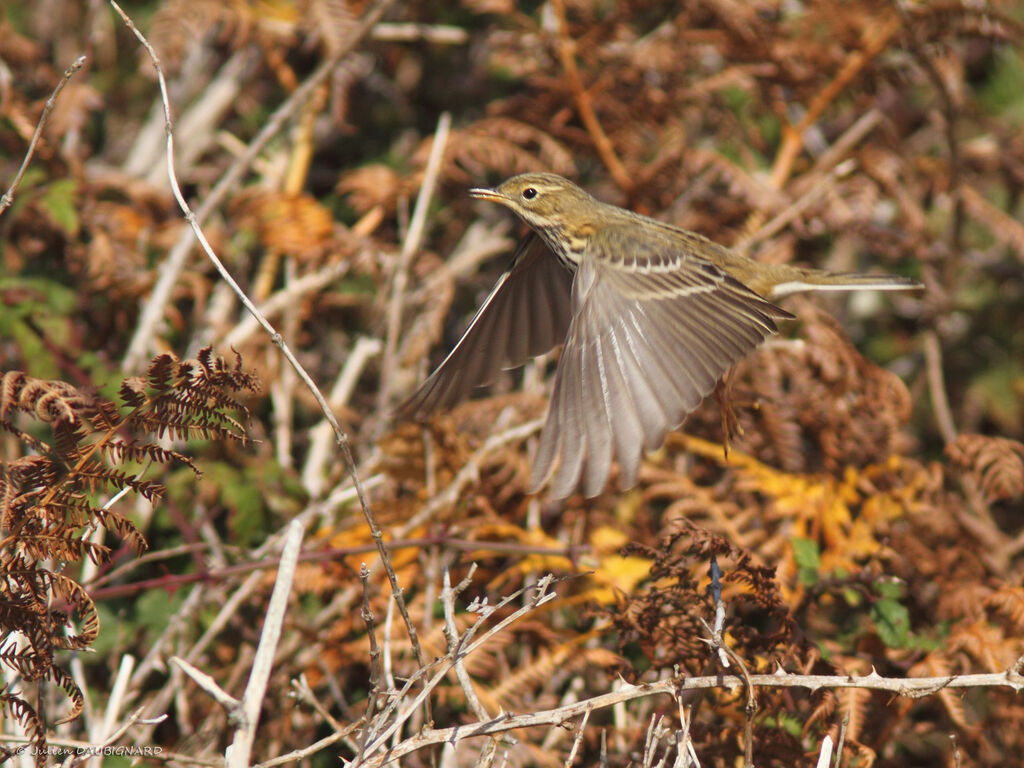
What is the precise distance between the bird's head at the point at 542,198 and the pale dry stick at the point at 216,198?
874 mm

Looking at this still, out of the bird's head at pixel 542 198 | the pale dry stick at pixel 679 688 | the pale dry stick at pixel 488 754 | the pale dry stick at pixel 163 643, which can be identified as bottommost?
the pale dry stick at pixel 163 643

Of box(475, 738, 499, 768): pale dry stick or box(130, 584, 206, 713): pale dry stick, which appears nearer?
box(475, 738, 499, 768): pale dry stick

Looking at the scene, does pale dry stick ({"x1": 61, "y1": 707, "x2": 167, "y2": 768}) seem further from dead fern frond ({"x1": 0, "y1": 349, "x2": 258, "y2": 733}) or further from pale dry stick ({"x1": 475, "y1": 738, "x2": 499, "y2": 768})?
pale dry stick ({"x1": 475, "y1": 738, "x2": 499, "y2": 768})

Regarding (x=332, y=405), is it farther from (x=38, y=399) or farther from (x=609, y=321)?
(x=38, y=399)

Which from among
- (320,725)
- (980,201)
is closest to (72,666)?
(320,725)

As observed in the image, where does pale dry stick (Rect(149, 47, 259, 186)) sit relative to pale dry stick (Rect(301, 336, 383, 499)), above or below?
above

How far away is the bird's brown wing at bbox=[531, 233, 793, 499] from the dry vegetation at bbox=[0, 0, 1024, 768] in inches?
10.3

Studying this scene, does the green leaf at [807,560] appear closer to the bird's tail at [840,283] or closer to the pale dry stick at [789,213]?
the bird's tail at [840,283]

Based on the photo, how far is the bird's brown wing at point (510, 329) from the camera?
346 cm

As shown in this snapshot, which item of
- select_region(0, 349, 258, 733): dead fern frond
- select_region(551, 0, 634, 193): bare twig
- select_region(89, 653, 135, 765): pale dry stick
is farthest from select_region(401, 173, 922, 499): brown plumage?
select_region(89, 653, 135, 765): pale dry stick

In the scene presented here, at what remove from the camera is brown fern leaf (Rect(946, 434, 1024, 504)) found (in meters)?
3.18

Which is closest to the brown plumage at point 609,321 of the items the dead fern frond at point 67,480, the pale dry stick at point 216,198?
the dead fern frond at point 67,480

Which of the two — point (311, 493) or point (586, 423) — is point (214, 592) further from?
Answer: point (586, 423)

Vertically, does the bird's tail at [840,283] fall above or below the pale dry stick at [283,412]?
above
